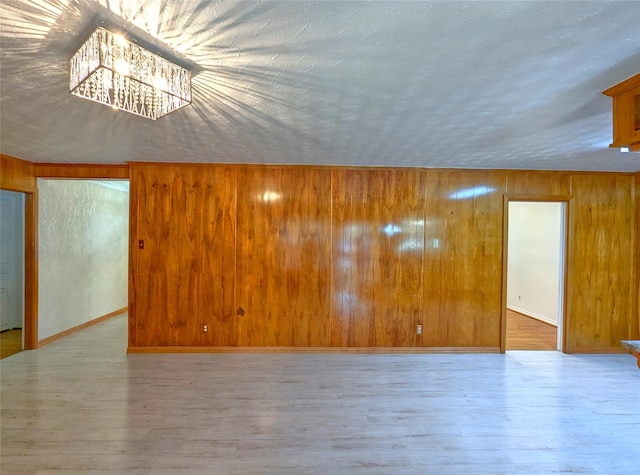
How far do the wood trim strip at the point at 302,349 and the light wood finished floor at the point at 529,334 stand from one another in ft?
2.39

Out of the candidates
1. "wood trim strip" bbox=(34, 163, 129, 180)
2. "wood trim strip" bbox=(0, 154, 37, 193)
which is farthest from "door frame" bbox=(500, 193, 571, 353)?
"wood trim strip" bbox=(0, 154, 37, 193)

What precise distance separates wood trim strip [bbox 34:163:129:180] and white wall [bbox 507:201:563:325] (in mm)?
6798

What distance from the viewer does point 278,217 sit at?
4047mm

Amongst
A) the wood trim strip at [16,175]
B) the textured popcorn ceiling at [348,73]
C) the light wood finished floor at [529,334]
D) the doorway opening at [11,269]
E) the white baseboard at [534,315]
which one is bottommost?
the light wood finished floor at [529,334]

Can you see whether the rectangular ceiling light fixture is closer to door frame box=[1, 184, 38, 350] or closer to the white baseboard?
door frame box=[1, 184, 38, 350]

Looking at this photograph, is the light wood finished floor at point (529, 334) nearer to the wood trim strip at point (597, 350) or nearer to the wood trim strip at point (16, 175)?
the wood trim strip at point (597, 350)

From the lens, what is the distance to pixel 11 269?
15.6ft

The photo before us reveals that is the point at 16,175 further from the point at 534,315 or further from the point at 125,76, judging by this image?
the point at 534,315

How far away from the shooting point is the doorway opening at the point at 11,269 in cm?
398

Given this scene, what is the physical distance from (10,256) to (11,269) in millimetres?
205

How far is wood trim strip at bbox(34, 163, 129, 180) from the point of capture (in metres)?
3.92

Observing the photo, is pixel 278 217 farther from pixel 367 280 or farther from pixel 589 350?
Result: pixel 589 350

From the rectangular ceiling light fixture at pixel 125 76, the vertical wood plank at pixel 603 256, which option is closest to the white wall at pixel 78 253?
the rectangular ceiling light fixture at pixel 125 76

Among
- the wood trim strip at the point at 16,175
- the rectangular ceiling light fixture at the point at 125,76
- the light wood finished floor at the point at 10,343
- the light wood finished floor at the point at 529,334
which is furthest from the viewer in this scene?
the light wood finished floor at the point at 529,334
